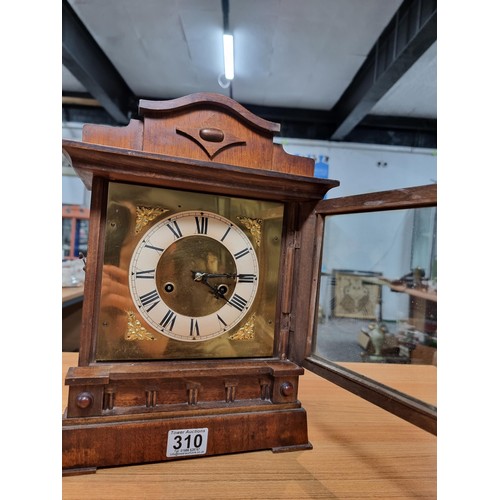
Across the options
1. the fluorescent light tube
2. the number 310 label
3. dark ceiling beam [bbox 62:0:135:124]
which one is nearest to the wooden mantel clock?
the number 310 label

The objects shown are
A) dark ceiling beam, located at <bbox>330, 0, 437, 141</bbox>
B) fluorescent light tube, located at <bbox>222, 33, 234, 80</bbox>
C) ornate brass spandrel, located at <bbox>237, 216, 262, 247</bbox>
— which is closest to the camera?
ornate brass spandrel, located at <bbox>237, 216, 262, 247</bbox>

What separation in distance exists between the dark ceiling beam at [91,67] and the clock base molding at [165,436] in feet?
8.14

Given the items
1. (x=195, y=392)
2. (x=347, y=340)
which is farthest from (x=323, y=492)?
(x=347, y=340)

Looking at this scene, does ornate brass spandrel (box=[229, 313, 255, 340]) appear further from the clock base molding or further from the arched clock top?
the arched clock top

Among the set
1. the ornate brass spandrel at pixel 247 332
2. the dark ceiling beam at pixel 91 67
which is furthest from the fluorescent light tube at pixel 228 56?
the ornate brass spandrel at pixel 247 332

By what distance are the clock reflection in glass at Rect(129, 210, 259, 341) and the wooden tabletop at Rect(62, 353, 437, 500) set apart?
24cm

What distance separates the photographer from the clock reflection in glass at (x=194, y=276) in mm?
717

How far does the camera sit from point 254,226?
790 millimetres

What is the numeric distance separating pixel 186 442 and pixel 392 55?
2563 millimetres

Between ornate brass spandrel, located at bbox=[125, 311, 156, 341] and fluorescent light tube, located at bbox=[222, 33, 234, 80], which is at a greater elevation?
fluorescent light tube, located at bbox=[222, 33, 234, 80]

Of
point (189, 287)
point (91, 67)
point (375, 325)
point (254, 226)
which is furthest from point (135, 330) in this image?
point (91, 67)

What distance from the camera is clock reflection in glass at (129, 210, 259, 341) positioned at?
2.35 ft

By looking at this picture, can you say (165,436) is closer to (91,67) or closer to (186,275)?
(186,275)
